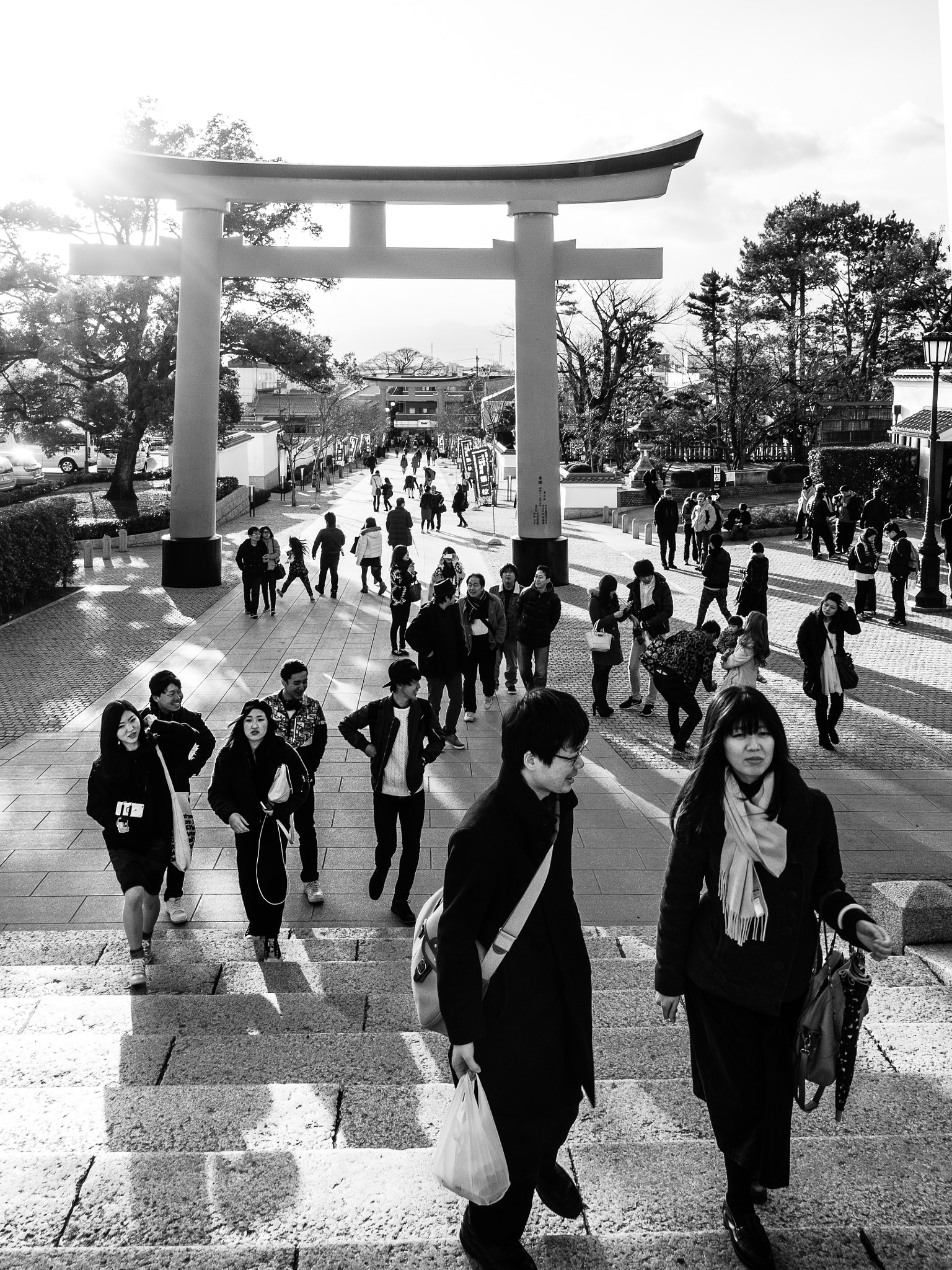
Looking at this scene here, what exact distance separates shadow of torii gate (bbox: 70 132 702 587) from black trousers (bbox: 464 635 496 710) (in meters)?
8.27

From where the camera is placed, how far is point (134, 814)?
19.7ft

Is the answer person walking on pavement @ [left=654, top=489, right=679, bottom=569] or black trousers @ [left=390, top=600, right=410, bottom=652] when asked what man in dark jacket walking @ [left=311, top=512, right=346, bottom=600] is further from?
person walking on pavement @ [left=654, top=489, right=679, bottom=569]

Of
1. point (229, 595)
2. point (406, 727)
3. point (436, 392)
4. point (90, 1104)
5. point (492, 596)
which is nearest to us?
point (90, 1104)

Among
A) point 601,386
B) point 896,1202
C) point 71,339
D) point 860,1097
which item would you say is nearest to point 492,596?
point 860,1097

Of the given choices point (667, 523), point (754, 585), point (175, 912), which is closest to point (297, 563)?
point (754, 585)

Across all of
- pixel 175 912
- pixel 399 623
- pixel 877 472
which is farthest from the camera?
pixel 877 472

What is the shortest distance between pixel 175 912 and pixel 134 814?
1448 mm

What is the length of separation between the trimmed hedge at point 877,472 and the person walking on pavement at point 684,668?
64.2ft

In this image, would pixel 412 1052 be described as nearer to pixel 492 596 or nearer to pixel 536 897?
pixel 536 897

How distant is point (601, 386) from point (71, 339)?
2199cm

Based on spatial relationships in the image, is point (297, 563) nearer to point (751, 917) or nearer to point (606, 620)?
point (606, 620)

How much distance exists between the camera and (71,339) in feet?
89.0

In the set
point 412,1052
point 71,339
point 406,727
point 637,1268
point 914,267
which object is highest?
point 914,267

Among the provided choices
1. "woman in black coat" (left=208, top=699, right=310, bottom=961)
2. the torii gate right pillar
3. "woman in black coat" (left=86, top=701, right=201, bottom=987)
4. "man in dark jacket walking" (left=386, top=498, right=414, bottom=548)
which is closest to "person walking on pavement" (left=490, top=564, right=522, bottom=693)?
"woman in black coat" (left=208, top=699, right=310, bottom=961)
